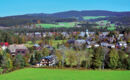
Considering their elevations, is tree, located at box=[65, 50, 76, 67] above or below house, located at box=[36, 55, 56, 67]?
above

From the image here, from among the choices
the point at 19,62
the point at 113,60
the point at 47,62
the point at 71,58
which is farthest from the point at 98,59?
the point at 19,62

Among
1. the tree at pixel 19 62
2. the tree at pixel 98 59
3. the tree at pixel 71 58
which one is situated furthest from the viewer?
the tree at pixel 19 62

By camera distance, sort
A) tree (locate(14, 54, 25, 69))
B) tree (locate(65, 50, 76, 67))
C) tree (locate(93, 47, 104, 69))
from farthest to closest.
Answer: tree (locate(14, 54, 25, 69)), tree (locate(65, 50, 76, 67)), tree (locate(93, 47, 104, 69))

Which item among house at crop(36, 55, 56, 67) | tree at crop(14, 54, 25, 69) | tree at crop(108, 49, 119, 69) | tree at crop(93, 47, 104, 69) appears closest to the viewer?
tree at crop(108, 49, 119, 69)

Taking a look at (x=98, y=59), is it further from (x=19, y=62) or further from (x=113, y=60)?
Result: (x=19, y=62)

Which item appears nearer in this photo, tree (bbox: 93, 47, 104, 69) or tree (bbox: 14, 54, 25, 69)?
tree (bbox: 93, 47, 104, 69)

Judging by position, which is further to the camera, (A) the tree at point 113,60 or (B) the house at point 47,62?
(B) the house at point 47,62

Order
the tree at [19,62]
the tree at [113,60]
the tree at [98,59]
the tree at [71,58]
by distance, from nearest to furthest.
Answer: the tree at [113,60] < the tree at [98,59] < the tree at [71,58] < the tree at [19,62]

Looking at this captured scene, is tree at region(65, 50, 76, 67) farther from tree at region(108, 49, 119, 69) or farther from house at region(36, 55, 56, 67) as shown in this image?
tree at region(108, 49, 119, 69)

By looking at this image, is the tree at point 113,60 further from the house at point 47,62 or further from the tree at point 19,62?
the tree at point 19,62

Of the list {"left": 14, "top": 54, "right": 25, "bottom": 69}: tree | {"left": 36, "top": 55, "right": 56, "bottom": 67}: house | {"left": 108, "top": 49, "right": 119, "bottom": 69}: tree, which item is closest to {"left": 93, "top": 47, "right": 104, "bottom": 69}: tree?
{"left": 108, "top": 49, "right": 119, "bottom": 69}: tree

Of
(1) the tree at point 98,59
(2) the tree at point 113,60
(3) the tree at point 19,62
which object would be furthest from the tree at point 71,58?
(3) the tree at point 19,62

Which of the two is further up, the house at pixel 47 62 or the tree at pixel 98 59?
the tree at pixel 98 59
